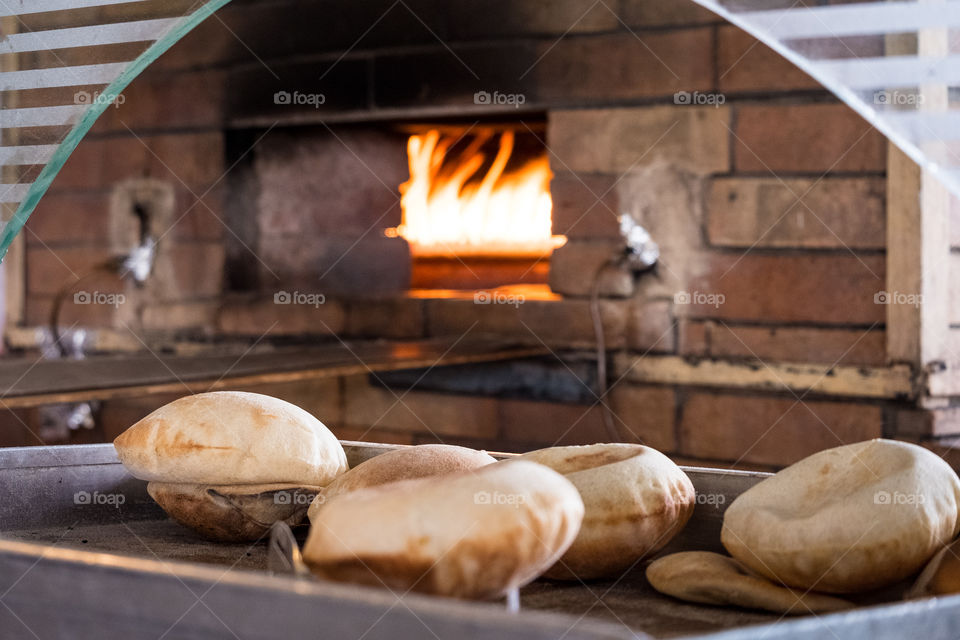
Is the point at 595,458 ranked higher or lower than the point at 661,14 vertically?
lower

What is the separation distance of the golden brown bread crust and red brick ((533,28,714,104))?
1.65 meters

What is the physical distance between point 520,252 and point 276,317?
62 centimetres

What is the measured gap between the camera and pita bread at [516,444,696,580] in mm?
627

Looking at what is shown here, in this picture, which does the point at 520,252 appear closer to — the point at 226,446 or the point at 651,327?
the point at 651,327

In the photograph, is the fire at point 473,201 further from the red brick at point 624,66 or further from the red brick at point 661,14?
the red brick at point 661,14

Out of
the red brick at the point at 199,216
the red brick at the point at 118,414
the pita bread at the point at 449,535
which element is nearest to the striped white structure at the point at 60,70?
the pita bread at the point at 449,535

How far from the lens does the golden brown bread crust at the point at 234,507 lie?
2.31 ft

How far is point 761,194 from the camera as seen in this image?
6.91 feet

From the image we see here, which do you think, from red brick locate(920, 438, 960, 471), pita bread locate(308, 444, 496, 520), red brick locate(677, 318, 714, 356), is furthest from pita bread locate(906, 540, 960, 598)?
red brick locate(677, 318, 714, 356)

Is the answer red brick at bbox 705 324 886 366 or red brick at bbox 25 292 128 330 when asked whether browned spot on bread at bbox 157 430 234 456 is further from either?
red brick at bbox 25 292 128 330

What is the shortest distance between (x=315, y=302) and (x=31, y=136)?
2018mm

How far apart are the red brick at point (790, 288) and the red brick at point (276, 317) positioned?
87 cm

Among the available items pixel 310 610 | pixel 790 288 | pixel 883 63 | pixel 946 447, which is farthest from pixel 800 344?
pixel 310 610

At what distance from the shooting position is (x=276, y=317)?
8.73 feet
